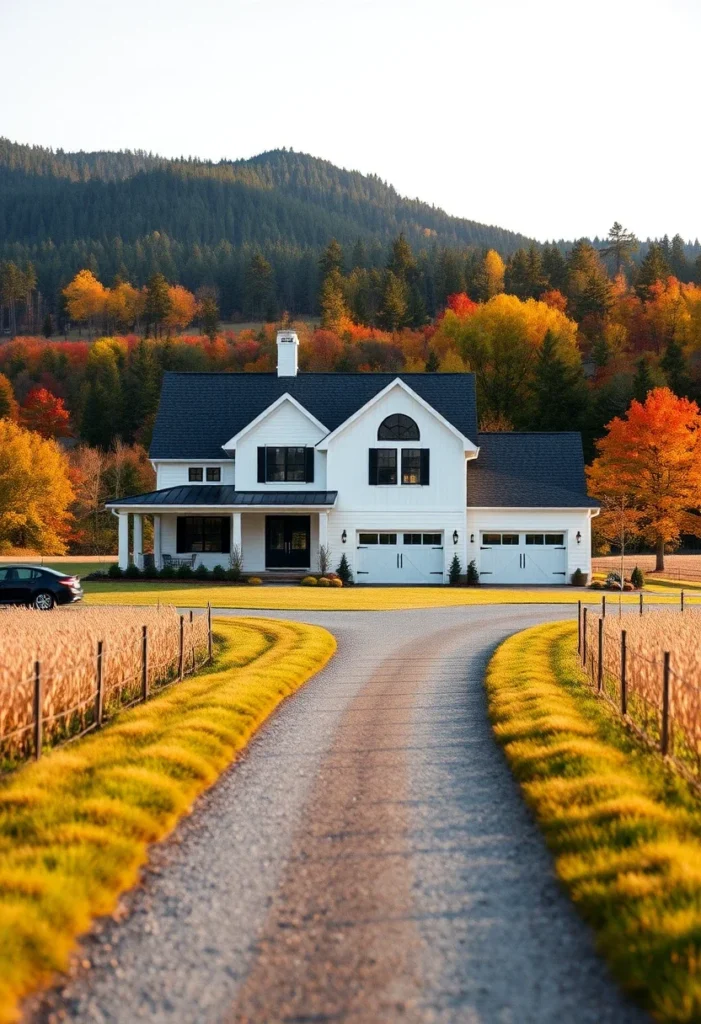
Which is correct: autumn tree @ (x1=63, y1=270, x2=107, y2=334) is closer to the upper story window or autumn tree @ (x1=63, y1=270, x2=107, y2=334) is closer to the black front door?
the upper story window

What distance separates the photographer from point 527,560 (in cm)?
4481

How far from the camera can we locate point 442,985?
5266 millimetres

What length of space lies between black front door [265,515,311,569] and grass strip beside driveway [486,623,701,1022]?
31968 millimetres

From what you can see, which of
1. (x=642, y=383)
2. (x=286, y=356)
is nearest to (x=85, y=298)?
(x=642, y=383)

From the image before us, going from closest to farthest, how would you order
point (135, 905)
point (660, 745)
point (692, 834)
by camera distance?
point (135, 905)
point (692, 834)
point (660, 745)

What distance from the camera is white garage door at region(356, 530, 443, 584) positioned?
44.3m

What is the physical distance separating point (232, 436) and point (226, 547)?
536 cm

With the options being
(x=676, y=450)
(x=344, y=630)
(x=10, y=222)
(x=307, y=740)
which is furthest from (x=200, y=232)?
(x=307, y=740)

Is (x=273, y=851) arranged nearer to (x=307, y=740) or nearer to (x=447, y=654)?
(x=307, y=740)

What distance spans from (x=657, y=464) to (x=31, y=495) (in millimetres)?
38297

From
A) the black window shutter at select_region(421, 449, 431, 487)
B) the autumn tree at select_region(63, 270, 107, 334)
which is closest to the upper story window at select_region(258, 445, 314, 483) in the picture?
the black window shutter at select_region(421, 449, 431, 487)

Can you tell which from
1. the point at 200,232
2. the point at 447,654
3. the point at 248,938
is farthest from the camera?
the point at 200,232

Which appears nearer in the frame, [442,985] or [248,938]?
[442,985]

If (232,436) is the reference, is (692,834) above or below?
Answer: below
